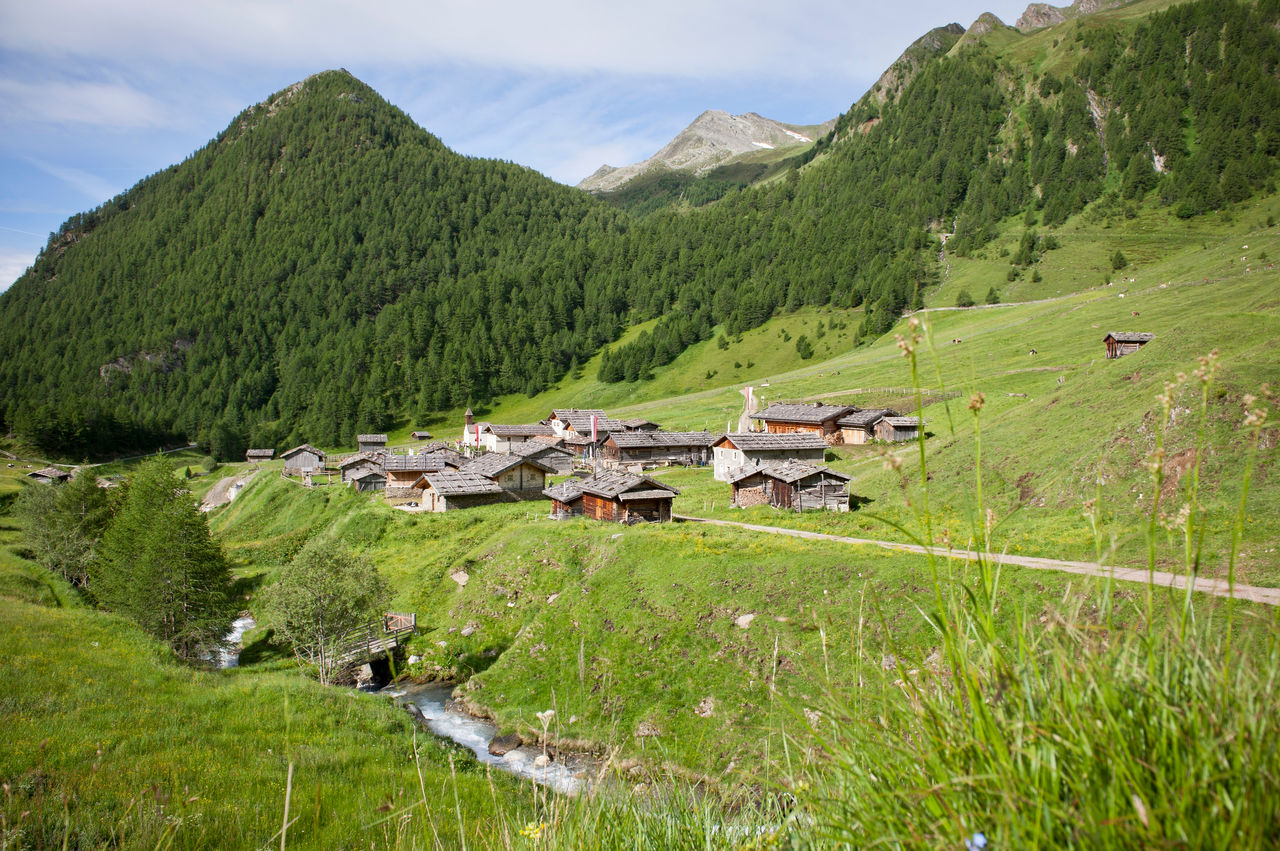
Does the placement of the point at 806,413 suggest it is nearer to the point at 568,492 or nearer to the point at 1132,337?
the point at 568,492

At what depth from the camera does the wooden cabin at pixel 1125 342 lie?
6550cm

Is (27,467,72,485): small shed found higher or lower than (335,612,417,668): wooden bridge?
higher

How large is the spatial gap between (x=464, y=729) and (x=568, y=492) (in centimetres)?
2666

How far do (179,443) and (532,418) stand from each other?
84809mm

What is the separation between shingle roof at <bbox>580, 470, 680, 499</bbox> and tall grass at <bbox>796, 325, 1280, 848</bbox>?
143 ft

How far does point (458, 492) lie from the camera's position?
59031 millimetres

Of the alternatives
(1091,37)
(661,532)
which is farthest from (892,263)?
(661,532)

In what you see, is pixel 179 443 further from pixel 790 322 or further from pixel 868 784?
pixel 868 784

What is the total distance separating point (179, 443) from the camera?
150 meters

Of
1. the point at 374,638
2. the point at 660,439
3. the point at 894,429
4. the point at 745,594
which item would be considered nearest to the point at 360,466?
the point at 660,439

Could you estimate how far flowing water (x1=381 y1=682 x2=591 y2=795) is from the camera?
920 inches

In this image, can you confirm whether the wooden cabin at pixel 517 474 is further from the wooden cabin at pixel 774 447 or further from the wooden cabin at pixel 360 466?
the wooden cabin at pixel 774 447

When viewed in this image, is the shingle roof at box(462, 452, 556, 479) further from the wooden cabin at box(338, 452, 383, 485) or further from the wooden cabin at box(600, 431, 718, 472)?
the wooden cabin at box(338, 452, 383, 485)

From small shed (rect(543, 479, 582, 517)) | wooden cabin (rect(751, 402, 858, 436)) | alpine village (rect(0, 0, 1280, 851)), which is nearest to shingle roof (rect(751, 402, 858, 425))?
wooden cabin (rect(751, 402, 858, 436))
